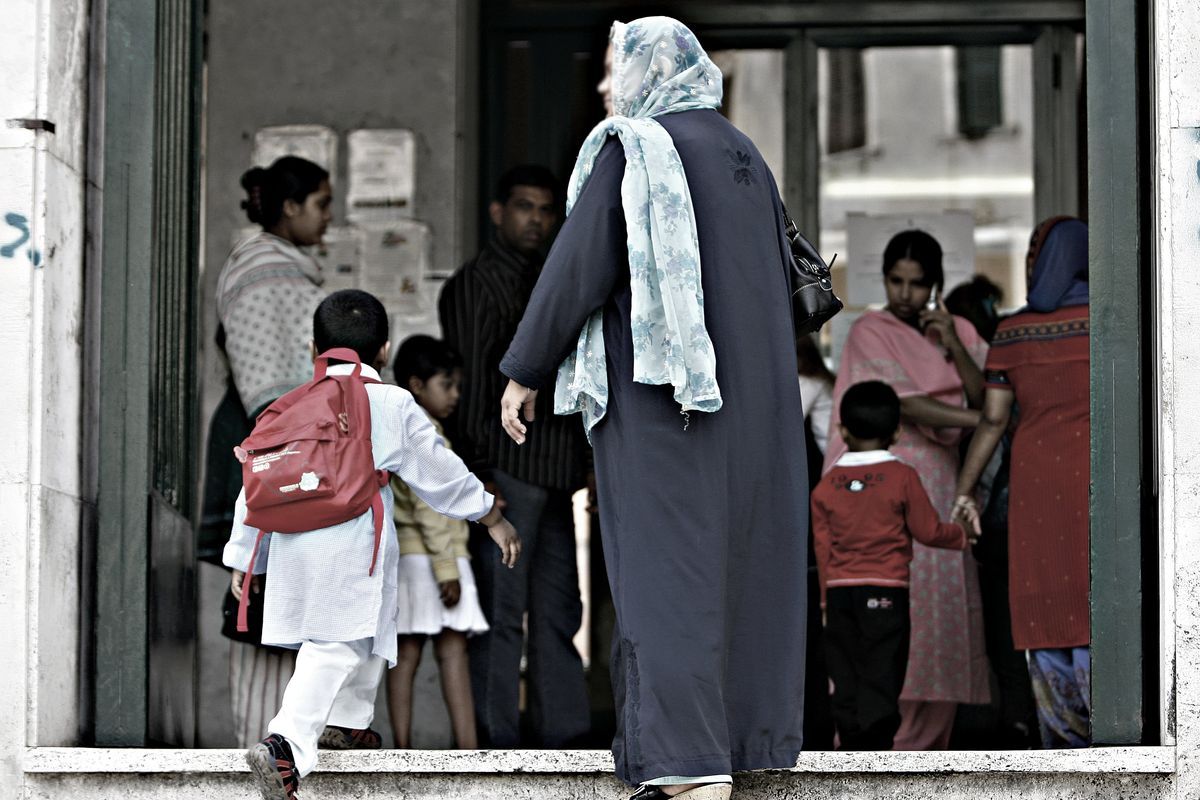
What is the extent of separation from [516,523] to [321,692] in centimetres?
161

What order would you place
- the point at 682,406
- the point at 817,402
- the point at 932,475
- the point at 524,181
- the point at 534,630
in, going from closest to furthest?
the point at 682,406 < the point at 534,630 < the point at 524,181 < the point at 932,475 < the point at 817,402

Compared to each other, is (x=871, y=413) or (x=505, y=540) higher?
(x=871, y=413)

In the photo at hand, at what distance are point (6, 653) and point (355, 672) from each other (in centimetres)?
94

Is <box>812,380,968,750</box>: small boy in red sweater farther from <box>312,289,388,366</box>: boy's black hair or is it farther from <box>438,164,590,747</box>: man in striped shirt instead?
<box>312,289,388,366</box>: boy's black hair

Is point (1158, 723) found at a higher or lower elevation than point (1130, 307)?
lower

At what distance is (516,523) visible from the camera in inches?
261

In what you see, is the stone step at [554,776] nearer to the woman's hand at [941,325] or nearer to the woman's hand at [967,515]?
the woman's hand at [967,515]

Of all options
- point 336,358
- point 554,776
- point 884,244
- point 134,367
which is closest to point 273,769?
point 554,776

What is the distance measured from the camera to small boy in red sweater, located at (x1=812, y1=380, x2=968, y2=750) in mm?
6457

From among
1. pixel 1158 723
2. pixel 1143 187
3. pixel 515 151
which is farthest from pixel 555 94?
pixel 1158 723

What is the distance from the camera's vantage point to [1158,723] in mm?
5340

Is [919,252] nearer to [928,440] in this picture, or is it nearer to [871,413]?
[928,440]

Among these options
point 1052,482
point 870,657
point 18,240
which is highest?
point 18,240

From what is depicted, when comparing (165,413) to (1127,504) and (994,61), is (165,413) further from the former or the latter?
(994,61)
